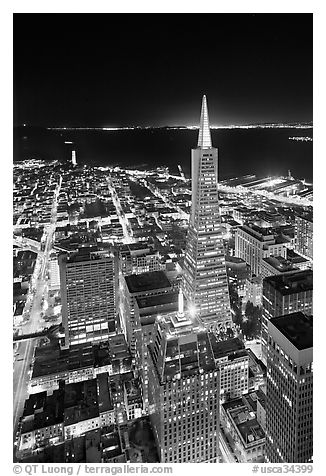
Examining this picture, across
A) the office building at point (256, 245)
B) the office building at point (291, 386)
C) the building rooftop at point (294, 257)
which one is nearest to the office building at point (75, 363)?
the office building at point (291, 386)

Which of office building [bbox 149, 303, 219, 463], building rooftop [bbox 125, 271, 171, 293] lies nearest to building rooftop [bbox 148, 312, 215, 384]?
office building [bbox 149, 303, 219, 463]

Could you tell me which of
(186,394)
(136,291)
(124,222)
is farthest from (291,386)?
(124,222)

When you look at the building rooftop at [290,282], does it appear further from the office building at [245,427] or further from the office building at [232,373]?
the office building at [245,427]

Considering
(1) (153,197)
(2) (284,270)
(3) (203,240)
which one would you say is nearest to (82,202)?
(1) (153,197)

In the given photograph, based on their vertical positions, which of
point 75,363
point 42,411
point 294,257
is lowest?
point 42,411

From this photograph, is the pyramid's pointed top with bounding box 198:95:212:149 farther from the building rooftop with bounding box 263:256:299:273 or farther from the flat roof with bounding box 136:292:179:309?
the building rooftop with bounding box 263:256:299:273

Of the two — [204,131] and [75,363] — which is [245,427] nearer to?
[75,363]

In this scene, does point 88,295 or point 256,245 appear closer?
point 88,295

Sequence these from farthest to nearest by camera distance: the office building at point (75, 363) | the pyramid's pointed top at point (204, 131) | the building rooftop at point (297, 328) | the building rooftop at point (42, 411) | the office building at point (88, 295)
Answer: the office building at point (88, 295), the office building at point (75, 363), the pyramid's pointed top at point (204, 131), the building rooftop at point (42, 411), the building rooftop at point (297, 328)
